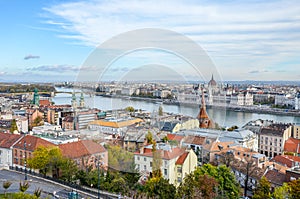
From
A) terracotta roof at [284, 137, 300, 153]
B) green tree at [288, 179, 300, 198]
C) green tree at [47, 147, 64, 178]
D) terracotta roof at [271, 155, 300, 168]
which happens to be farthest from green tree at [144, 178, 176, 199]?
terracotta roof at [284, 137, 300, 153]

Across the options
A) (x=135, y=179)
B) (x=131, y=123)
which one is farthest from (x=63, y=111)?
(x=131, y=123)

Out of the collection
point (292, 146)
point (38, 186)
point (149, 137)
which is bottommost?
point (292, 146)

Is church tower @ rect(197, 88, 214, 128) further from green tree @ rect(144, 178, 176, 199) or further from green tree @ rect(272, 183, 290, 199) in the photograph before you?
green tree @ rect(272, 183, 290, 199)

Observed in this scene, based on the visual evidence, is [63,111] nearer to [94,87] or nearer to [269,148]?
[269,148]

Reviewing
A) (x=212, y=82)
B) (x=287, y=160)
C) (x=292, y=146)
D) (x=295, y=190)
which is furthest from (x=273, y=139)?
(x=212, y=82)

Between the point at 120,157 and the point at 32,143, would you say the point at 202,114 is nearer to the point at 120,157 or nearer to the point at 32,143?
the point at 120,157
